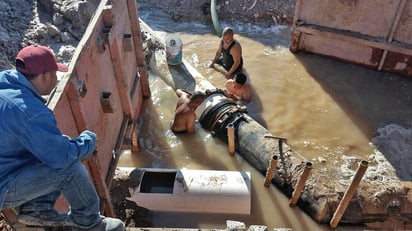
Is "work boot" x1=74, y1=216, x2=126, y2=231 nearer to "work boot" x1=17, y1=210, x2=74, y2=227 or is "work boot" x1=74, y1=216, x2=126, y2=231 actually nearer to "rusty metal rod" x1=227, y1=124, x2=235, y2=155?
"work boot" x1=17, y1=210, x2=74, y2=227

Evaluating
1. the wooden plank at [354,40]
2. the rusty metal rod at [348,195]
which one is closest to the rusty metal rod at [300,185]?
the rusty metal rod at [348,195]

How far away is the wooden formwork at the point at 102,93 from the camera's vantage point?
350 centimetres

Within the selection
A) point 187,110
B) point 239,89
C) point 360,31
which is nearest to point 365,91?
point 360,31

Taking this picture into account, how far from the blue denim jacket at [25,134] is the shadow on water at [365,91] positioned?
18.7 feet

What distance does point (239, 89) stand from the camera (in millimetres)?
7254

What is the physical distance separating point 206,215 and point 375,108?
429cm

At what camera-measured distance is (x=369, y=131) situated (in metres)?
6.85

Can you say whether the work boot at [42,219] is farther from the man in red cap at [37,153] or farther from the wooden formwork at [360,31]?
the wooden formwork at [360,31]

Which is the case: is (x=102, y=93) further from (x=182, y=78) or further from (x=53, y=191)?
(x=182, y=78)

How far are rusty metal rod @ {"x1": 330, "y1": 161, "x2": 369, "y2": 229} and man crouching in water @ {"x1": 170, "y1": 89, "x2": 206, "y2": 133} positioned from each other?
9.32 feet

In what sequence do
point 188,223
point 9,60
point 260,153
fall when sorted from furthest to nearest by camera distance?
point 9,60, point 260,153, point 188,223

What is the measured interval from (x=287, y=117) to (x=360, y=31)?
8.62 feet

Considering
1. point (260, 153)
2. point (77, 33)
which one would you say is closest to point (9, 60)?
point (77, 33)

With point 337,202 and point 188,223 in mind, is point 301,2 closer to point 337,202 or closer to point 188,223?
point 337,202
